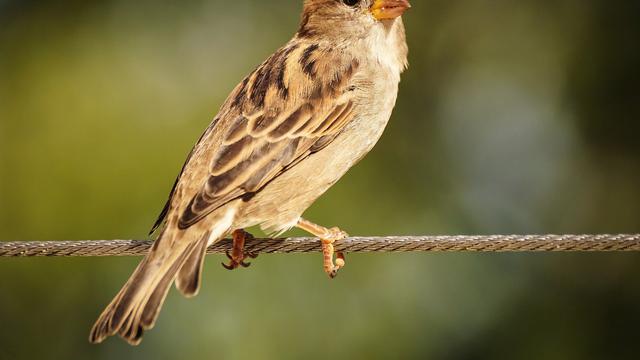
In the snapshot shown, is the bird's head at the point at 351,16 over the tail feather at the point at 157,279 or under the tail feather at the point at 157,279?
over

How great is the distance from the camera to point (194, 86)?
14602 millimetres

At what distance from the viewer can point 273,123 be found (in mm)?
7242

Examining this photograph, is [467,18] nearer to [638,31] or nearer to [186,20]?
[638,31]

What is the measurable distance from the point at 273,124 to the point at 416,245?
5.43 feet

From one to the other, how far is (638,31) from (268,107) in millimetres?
12657

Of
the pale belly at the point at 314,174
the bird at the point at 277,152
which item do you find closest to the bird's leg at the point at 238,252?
the bird at the point at 277,152

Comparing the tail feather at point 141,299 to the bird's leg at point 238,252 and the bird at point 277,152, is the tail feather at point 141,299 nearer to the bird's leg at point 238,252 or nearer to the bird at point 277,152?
the bird at point 277,152

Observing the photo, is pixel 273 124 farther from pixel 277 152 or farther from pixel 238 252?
pixel 238 252

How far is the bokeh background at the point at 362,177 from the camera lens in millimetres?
13203

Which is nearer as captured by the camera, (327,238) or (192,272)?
(192,272)

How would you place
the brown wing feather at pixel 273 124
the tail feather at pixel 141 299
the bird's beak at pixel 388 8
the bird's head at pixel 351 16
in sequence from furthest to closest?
the bird's head at pixel 351 16 → the bird's beak at pixel 388 8 → the brown wing feather at pixel 273 124 → the tail feather at pixel 141 299

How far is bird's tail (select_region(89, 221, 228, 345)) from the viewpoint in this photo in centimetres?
629

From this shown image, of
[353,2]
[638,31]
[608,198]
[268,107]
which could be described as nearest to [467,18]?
[638,31]

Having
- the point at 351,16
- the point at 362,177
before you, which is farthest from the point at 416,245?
the point at 362,177
